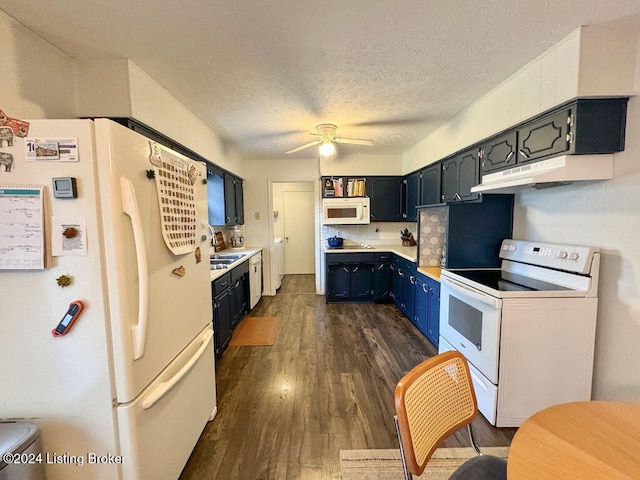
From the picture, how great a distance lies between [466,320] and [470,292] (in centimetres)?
25

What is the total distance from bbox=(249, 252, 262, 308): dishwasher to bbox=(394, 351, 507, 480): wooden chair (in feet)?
10.4

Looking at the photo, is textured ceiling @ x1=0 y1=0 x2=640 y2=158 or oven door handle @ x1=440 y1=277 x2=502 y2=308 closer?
textured ceiling @ x1=0 y1=0 x2=640 y2=158

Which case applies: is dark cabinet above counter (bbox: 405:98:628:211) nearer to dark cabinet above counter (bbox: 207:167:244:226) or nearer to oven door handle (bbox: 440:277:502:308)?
oven door handle (bbox: 440:277:502:308)

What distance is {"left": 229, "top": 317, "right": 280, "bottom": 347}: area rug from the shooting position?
10.1 ft

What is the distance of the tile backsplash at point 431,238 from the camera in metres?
3.24

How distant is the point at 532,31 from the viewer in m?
1.51

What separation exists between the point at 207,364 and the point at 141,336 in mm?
828

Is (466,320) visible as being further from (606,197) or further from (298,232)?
(298,232)

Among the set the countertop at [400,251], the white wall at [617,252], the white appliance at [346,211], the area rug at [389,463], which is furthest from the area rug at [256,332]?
the white wall at [617,252]

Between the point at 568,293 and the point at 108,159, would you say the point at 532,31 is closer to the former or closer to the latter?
the point at 568,293

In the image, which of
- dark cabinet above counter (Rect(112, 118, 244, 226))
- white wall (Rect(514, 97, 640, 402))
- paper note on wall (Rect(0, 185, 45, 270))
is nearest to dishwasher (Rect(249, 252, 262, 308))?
dark cabinet above counter (Rect(112, 118, 244, 226))

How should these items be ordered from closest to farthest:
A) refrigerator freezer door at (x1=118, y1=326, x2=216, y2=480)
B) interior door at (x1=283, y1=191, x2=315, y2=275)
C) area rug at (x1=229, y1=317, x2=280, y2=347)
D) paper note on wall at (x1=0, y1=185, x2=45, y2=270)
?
paper note on wall at (x1=0, y1=185, x2=45, y2=270) → refrigerator freezer door at (x1=118, y1=326, x2=216, y2=480) → area rug at (x1=229, y1=317, x2=280, y2=347) → interior door at (x1=283, y1=191, x2=315, y2=275)

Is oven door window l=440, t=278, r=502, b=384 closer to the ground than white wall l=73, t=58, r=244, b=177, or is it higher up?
closer to the ground

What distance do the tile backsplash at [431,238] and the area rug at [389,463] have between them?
1.91 meters
